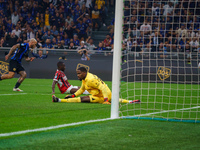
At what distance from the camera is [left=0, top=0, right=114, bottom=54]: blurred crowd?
912 inches

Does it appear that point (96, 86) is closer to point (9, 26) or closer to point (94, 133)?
point (94, 133)

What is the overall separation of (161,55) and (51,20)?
1177 centimetres

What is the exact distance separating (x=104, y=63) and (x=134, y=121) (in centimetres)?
Answer: 1402

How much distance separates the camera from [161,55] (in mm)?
14852

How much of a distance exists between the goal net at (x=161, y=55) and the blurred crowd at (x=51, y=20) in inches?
249

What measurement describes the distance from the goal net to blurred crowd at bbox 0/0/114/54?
20.8 ft

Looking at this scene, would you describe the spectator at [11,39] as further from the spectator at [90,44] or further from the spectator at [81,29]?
the spectator at [90,44]

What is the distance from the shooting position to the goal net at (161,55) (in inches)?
296

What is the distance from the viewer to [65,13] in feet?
83.0

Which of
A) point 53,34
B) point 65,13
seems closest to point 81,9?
point 65,13

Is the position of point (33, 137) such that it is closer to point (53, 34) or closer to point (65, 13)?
point (53, 34)

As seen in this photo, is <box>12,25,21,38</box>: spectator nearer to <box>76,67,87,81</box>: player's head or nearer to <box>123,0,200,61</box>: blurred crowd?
<box>123,0,200,61</box>: blurred crowd

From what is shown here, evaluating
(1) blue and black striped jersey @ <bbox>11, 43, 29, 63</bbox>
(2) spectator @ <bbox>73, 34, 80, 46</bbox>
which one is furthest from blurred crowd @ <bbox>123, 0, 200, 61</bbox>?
(2) spectator @ <bbox>73, 34, 80, 46</bbox>

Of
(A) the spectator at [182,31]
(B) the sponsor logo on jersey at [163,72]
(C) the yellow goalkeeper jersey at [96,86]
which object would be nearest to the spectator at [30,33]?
(B) the sponsor logo on jersey at [163,72]
